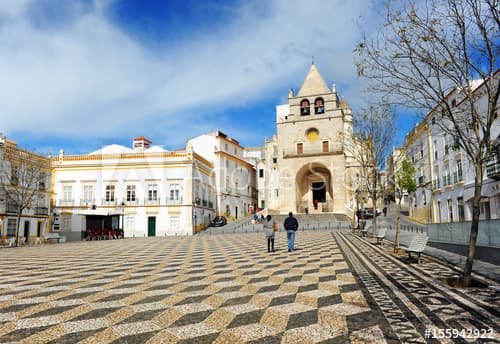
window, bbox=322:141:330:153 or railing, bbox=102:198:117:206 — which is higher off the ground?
window, bbox=322:141:330:153

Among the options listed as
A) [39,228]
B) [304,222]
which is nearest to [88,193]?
[39,228]

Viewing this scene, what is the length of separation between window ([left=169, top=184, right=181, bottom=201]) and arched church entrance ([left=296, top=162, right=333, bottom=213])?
1478cm

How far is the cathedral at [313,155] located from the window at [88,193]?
63.2ft

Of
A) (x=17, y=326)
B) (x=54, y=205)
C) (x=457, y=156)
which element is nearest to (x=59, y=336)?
(x=17, y=326)

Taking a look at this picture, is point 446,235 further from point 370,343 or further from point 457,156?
point 457,156

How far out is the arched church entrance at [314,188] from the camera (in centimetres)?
4427

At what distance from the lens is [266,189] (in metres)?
56.9

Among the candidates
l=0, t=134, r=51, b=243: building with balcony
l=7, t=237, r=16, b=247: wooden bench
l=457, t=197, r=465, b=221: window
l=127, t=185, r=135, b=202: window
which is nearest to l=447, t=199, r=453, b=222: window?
l=457, t=197, r=465, b=221: window

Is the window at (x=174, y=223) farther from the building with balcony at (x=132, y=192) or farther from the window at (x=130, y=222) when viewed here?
the window at (x=130, y=222)

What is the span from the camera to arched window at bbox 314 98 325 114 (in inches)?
1777

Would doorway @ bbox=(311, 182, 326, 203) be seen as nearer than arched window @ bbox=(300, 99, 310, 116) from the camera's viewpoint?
No

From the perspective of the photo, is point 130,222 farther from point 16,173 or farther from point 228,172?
point 228,172

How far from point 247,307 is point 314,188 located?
42.7 m

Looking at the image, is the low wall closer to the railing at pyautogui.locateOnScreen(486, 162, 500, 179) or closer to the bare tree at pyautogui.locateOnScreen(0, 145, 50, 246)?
the railing at pyautogui.locateOnScreen(486, 162, 500, 179)
